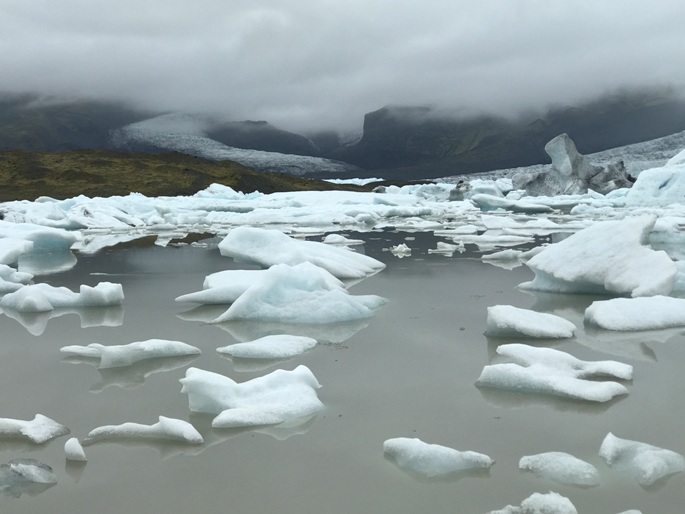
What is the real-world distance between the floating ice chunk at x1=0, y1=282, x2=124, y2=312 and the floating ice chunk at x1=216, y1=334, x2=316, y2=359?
5.26 ft

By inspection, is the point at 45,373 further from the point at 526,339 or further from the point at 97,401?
the point at 526,339

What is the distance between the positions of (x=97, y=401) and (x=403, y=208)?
16.4m

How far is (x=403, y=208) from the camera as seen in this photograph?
18641 millimetres

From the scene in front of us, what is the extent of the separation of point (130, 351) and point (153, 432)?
0.96m

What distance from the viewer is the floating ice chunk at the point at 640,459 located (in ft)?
5.96

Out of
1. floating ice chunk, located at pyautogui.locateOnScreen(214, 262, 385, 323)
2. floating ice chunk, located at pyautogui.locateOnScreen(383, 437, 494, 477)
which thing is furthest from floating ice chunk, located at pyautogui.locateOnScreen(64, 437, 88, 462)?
floating ice chunk, located at pyautogui.locateOnScreen(214, 262, 385, 323)

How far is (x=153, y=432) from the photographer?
2146mm

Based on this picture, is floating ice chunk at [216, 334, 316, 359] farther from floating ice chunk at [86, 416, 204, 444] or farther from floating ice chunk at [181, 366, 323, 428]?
floating ice chunk at [86, 416, 204, 444]

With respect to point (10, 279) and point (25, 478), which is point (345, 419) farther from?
point (10, 279)

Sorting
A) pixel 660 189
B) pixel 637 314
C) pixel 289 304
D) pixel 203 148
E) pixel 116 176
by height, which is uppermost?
pixel 203 148

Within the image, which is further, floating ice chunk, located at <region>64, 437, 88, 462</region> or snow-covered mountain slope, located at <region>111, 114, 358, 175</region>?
snow-covered mountain slope, located at <region>111, 114, 358, 175</region>

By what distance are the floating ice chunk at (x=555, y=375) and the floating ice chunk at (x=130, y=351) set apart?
1378mm

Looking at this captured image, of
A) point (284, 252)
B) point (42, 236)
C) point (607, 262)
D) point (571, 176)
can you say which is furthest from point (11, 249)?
point (571, 176)

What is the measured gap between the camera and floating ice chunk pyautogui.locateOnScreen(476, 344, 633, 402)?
2488 mm
